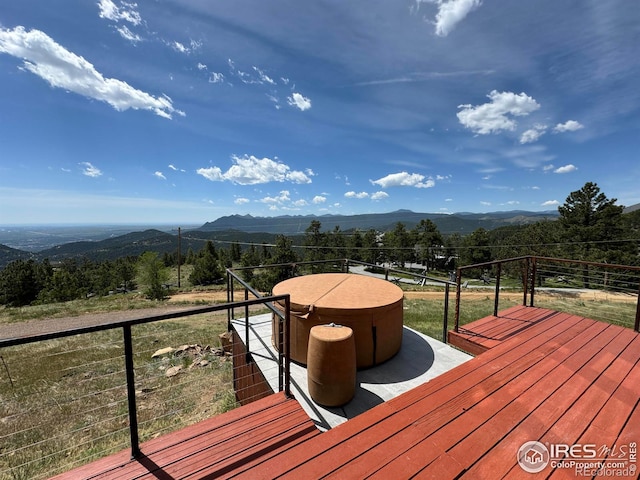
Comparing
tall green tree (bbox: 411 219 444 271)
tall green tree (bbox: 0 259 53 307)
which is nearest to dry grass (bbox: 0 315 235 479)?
tall green tree (bbox: 0 259 53 307)

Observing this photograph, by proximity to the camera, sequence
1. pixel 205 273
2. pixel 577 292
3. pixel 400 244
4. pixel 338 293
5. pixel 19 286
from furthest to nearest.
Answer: pixel 400 244, pixel 205 273, pixel 19 286, pixel 577 292, pixel 338 293

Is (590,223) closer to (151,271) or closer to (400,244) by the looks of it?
(400,244)

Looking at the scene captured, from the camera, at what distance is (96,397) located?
5.27 m

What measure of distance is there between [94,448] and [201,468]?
331 cm

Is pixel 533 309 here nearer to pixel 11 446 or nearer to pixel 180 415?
pixel 180 415

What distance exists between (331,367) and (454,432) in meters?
1.18

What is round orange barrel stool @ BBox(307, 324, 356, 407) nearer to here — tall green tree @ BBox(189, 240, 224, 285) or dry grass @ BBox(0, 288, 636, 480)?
dry grass @ BBox(0, 288, 636, 480)

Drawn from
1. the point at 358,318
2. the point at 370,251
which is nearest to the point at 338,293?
the point at 358,318

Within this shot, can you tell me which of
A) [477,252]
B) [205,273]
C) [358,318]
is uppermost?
[358,318]

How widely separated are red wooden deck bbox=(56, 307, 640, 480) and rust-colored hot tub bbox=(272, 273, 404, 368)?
103 cm

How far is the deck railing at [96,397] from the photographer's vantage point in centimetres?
282

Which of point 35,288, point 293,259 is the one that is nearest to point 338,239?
point 293,259

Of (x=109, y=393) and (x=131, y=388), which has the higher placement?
(x=131, y=388)

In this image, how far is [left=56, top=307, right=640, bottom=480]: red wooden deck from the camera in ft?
5.85
